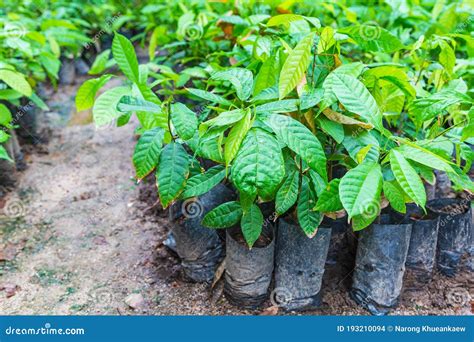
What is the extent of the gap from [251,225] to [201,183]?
185 millimetres

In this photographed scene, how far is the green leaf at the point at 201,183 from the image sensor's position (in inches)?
50.4

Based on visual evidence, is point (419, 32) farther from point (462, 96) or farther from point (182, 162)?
point (182, 162)

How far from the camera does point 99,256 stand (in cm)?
179

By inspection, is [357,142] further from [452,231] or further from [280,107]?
[452,231]

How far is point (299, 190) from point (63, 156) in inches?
66.8

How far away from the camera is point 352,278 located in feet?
5.07

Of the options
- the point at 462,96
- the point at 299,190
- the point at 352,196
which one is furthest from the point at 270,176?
the point at 462,96

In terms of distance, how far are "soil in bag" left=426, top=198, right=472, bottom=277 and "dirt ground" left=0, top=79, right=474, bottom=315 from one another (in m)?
0.05

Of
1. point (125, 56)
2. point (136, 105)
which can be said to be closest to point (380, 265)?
point (136, 105)

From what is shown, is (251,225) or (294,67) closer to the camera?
(294,67)

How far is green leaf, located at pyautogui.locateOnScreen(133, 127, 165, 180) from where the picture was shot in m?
A: 1.20

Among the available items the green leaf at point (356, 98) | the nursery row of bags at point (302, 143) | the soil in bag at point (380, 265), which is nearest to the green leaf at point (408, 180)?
the nursery row of bags at point (302, 143)

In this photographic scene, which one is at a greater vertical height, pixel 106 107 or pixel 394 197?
pixel 106 107

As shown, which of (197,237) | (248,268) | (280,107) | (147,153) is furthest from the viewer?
(197,237)
